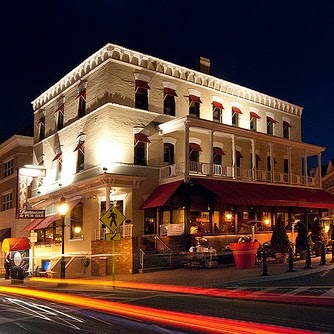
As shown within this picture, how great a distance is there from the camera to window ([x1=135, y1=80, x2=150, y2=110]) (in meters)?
30.1

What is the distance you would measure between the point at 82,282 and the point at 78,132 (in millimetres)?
12688

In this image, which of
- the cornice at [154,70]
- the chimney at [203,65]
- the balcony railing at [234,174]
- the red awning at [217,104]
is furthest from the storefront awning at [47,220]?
the chimney at [203,65]

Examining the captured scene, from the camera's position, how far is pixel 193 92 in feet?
107

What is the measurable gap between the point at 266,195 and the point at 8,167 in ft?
74.5

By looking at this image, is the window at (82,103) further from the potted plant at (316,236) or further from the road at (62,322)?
the road at (62,322)

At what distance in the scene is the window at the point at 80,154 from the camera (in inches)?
1219

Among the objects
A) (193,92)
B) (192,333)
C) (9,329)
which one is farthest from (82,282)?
(193,92)

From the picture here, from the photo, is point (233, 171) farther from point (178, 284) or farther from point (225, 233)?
point (178, 284)

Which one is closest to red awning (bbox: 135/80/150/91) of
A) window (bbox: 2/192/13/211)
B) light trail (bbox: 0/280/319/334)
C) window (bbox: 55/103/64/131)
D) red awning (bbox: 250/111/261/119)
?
window (bbox: 55/103/64/131)

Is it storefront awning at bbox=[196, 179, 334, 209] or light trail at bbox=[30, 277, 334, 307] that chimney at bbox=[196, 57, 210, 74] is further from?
light trail at bbox=[30, 277, 334, 307]

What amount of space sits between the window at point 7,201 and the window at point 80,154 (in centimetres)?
1219

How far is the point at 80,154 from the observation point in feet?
104

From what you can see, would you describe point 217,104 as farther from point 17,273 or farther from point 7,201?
point 7,201

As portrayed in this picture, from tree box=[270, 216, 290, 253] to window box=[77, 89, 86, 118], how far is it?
49.2 ft
